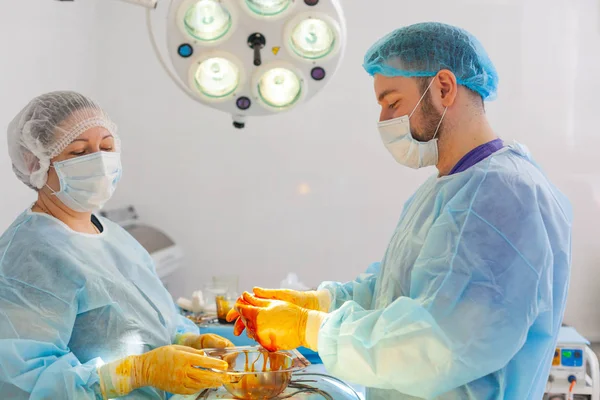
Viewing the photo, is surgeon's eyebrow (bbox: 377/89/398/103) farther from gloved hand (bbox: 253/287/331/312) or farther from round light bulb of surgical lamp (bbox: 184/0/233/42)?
gloved hand (bbox: 253/287/331/312)

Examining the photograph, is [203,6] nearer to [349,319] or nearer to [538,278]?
[349,319]

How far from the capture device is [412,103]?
155cm

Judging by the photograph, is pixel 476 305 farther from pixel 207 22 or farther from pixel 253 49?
pixel 207 22

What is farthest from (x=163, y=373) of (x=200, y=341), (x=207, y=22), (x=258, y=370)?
(x=207, y=22)

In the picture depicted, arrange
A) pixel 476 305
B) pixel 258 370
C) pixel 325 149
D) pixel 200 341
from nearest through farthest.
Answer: pixel 476 305 < pixel 258 370 < pixel 200 341 < pixel 325 149

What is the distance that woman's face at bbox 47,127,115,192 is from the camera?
5.63ft

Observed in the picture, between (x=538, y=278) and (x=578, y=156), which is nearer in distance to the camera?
(x=538, y=278)

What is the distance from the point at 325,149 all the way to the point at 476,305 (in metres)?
→ 2.93

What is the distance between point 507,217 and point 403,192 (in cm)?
283

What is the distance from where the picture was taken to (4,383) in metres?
1.46

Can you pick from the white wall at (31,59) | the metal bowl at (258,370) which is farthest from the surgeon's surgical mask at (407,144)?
the white wall at (31,59)

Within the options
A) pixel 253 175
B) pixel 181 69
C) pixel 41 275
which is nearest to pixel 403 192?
pixel 253 175

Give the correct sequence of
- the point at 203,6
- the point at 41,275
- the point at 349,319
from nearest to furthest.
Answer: the point at 349,319 < the point at 41,275 < the point at 203,6

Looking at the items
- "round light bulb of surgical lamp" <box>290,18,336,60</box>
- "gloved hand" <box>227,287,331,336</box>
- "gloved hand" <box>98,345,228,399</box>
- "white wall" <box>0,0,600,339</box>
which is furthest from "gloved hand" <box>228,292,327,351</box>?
"white wall" <box>0,0,600,339</box>
